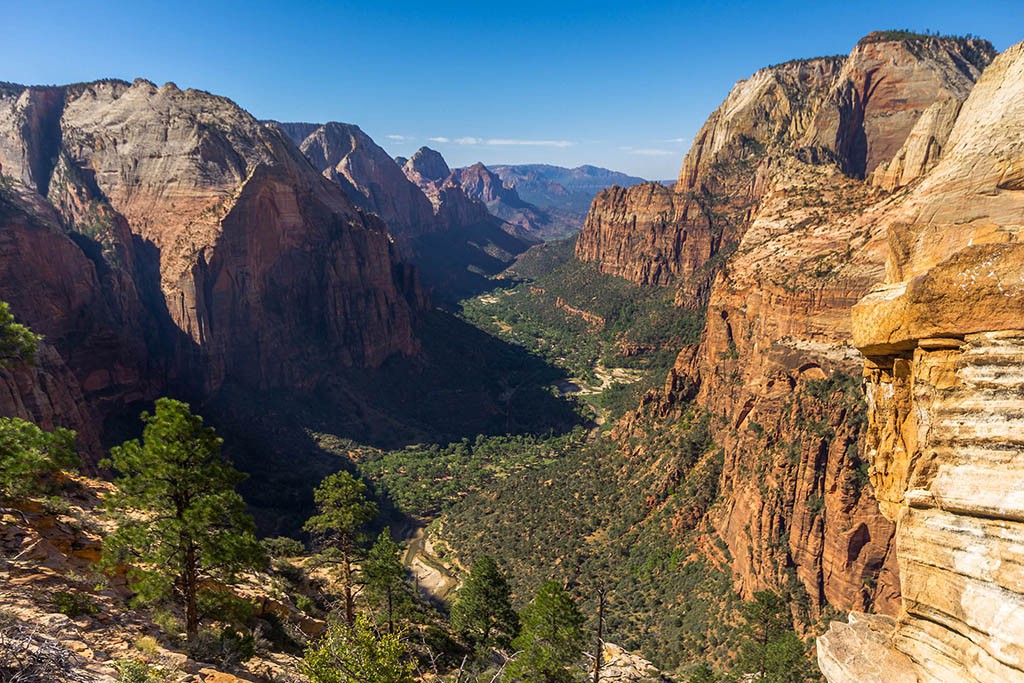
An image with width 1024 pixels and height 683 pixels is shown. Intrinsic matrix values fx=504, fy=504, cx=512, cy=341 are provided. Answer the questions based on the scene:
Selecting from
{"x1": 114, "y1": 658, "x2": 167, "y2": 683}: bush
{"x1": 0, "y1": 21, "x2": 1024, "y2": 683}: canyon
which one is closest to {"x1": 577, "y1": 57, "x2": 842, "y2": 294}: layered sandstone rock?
{"x1": 0, "y1": 21, "x2": 1024, "y2": 683}: canyon

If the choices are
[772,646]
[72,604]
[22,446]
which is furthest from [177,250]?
[772,646]

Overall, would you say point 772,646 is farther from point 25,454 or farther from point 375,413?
point 375,413

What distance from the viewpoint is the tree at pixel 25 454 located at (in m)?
14.7

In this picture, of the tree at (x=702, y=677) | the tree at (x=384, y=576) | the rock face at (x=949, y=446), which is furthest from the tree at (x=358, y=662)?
the tree at (x=702, y=677)

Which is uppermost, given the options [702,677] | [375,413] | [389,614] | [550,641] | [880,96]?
[880,96]

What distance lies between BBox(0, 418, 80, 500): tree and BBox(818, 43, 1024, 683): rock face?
21234 mm

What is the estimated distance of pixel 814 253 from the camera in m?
47.3

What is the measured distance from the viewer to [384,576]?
28.8 metres

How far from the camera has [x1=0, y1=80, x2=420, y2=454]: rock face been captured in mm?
64375

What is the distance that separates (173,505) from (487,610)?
22.1 meters

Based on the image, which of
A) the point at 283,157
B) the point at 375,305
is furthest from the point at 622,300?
the point at 283,157

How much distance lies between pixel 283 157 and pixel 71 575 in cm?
11335

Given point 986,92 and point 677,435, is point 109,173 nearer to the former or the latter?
point 677,435

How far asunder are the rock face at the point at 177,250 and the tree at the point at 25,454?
5454cm
